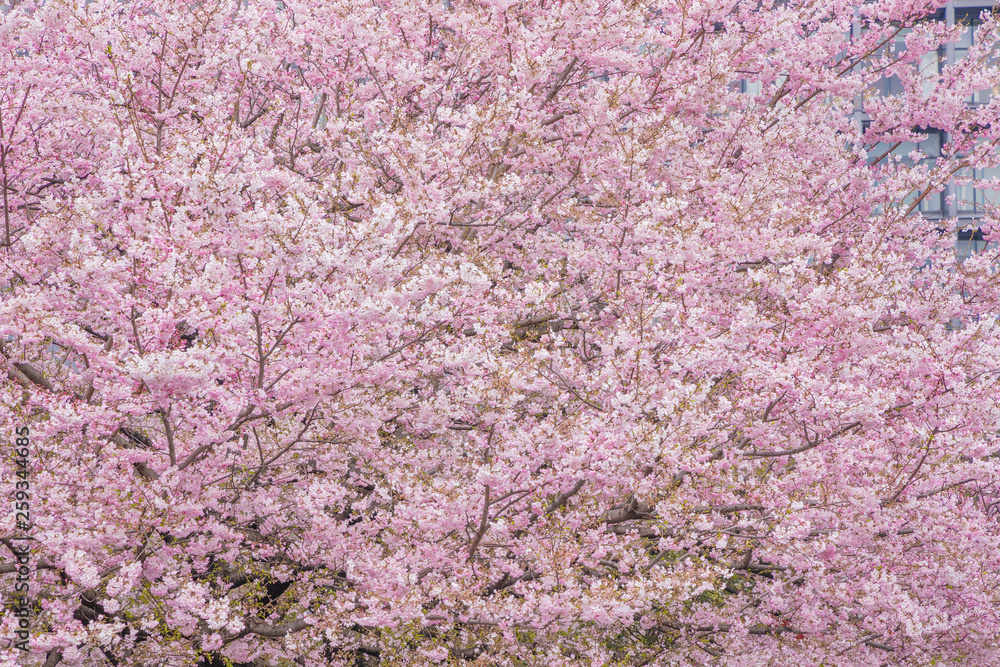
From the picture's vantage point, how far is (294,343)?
741 centimetres

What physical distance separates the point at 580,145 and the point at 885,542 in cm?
627

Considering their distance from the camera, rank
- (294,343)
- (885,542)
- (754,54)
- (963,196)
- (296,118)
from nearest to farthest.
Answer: (294,343) → (885,542) → (296,118) → (754,54) → (963,196)

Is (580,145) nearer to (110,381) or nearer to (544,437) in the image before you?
(544,437)

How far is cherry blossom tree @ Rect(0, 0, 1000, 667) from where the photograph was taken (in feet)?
24.2

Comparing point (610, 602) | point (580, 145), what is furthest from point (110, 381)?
point (580, 145)

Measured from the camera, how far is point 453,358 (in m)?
8.29
